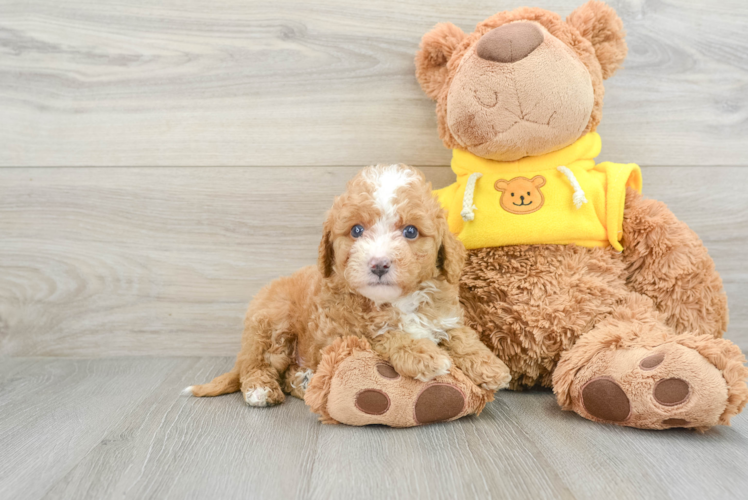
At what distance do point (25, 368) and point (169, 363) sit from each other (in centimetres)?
36

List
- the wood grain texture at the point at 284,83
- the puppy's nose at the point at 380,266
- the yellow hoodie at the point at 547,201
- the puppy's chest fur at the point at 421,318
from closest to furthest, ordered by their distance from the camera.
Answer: the puppy's nose at the point at 380,266
the puppy's chest fur at the point at 421,318
the yellow hoodie at the point at 547,201
the wood grain texture at the point at 284,83

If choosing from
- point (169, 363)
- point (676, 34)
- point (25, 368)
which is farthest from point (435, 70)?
point (25, 368)

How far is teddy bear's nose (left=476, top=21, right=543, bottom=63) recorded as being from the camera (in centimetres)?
103

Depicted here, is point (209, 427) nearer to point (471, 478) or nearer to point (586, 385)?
point (471, 478)

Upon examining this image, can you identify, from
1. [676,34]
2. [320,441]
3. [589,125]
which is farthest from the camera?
[676,34]

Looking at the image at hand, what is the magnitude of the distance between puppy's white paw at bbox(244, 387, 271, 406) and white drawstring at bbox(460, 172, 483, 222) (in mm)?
541

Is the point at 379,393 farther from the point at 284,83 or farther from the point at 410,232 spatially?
A: the point at 284,83

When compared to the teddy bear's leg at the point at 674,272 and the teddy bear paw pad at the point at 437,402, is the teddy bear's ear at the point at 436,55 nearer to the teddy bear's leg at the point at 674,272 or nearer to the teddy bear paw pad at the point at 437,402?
the teddy bear's leg at the point at 674,272

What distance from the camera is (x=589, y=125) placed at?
1123 millimetres

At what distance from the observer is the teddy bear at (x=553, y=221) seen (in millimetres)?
1029

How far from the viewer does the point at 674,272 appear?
1080 millimetres

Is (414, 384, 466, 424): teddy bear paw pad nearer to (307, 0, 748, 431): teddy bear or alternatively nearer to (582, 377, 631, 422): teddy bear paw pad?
(307, 0, 748, 431): teddy bear

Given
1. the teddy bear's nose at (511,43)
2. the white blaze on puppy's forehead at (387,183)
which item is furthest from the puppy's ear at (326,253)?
the teddy bear's nose at (511,43)

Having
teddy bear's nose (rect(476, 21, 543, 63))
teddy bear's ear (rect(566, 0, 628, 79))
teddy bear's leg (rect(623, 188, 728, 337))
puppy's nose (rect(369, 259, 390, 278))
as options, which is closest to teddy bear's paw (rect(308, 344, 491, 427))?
puppy's nose (rect(369, 259, 390, 278))
